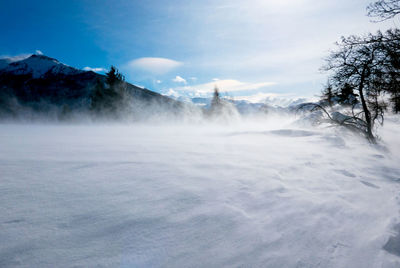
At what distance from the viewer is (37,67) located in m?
110

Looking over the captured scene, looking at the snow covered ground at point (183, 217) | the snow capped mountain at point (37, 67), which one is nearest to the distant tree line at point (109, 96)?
the snow covered ground at point (183, 217)

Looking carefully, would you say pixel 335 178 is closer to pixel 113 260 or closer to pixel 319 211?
pixel 319 211

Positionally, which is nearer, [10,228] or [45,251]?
[45,251]

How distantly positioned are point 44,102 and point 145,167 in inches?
4440

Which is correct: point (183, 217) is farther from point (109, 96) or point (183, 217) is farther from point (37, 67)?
point (37, 67)

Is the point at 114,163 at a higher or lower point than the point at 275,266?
higher

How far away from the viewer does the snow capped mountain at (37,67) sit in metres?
106

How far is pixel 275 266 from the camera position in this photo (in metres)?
1.15

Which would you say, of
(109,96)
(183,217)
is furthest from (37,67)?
(183,217)

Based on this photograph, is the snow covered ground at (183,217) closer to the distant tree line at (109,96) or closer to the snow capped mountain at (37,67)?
the distant tree line at (109,96)

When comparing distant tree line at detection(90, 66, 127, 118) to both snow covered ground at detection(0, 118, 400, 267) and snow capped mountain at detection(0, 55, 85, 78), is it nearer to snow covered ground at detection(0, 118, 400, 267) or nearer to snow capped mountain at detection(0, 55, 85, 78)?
snow covered ground at detection(0, 118, 400, 267)

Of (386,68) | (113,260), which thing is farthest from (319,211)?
(386,68)

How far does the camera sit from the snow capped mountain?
347 feet

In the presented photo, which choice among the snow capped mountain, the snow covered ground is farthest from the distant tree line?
the snow capped mountain
